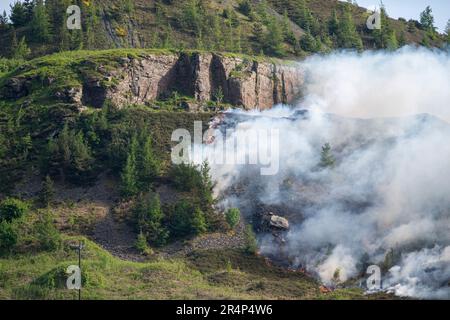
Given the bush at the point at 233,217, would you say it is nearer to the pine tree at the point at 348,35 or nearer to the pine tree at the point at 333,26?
the pine tree at the point at 348,35

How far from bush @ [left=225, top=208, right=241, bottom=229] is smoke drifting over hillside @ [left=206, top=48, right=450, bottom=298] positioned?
360cm

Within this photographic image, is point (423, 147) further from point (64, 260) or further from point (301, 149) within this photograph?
point (64, 260)

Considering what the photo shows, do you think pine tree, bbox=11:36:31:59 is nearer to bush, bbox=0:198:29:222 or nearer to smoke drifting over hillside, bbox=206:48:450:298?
smoke drifting over hillside, bbox=206:48:450:298

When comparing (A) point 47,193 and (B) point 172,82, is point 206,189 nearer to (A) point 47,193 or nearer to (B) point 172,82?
(A) point 47,193

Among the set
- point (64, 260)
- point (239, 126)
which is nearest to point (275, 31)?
point (239, 126)

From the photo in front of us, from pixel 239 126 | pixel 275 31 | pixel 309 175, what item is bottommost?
pixel 309 175

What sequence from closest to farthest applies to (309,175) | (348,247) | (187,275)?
(187,275) < (348,247) < (309,175)

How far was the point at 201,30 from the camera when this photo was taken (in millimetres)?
147750

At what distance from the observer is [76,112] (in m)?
108

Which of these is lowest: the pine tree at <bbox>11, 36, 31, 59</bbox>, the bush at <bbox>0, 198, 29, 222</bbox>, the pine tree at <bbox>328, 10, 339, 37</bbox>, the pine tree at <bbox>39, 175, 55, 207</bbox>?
the bush at <bbox>0, 198, 29, 222</bbox>

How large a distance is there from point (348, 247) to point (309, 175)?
18.7m

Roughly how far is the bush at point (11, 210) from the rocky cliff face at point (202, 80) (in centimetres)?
3554

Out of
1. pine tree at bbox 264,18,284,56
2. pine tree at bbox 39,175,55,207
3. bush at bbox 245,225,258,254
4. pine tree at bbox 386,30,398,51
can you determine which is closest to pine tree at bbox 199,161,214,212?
bush at bbox 245,225,258,254

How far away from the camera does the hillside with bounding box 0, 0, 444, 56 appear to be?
5428 inches
